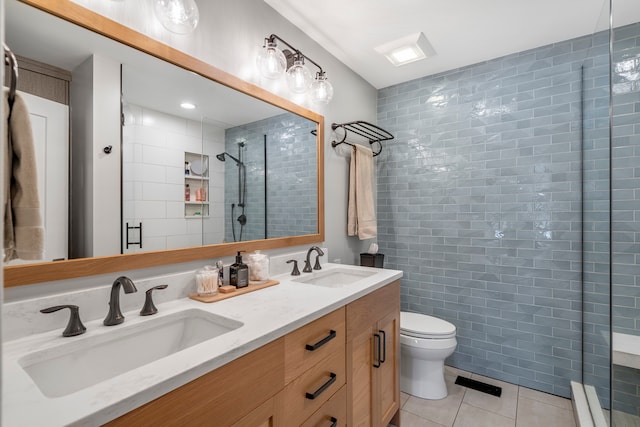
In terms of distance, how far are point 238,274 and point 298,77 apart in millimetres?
1195

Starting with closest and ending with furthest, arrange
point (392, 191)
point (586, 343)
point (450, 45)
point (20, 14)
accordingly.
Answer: point (20, 14) < point (586, 343) < point (450, 45) < point (392, 191)

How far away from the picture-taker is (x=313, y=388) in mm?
1101

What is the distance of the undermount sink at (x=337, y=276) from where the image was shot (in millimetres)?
1825

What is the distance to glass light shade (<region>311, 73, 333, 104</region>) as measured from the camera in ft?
6.43

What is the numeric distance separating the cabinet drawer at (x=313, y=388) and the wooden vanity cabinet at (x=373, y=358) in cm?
10

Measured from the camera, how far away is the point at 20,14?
0.91m

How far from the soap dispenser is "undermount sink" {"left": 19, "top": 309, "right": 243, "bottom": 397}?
0.27m

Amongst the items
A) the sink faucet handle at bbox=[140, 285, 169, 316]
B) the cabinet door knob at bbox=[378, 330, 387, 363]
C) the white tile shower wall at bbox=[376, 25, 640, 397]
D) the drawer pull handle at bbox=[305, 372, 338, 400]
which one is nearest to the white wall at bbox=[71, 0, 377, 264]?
the white tile shower wall at bbox=[376, 25, 640, 397]

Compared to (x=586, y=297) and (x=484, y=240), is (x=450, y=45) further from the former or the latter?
(x=586, y=297)

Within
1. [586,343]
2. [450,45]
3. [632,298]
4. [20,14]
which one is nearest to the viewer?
[20,14]

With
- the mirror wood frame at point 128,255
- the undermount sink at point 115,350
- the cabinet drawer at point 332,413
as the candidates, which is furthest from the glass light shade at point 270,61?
the cabinet drawer at point 332,413

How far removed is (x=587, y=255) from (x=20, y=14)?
3.01m

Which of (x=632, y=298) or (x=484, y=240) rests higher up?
(x=484, y=240)

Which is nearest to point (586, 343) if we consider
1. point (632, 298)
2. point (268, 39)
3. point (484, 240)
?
point (632, 298)
